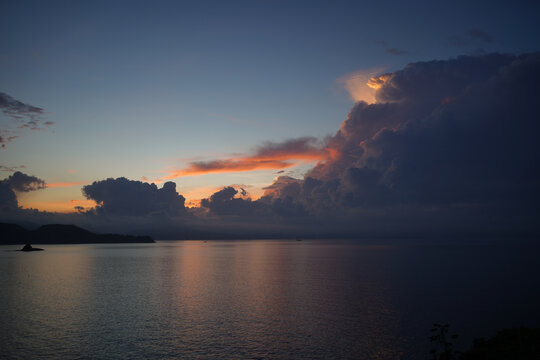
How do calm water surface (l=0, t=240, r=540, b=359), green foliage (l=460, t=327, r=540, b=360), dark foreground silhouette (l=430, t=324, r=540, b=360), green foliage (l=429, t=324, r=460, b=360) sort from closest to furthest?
green foliage (l=429, t=324, r=460, b=360), dark foreground silhouette (l=430, t=324, r=540, b=360), green foliage (l=460, t=327, r=540, b=360), calm water surface (l=0, t=240, r=540, b=359)

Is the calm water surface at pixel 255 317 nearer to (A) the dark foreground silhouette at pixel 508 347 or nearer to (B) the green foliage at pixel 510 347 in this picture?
(A) the dark foreground silhouette at pixel 508 347

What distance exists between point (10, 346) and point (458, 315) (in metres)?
59.5

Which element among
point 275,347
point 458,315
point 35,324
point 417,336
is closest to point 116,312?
point 35,324

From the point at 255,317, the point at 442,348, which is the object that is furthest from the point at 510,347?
the point at 255,317

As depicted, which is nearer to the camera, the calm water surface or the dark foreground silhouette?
the dark foreground silhouette

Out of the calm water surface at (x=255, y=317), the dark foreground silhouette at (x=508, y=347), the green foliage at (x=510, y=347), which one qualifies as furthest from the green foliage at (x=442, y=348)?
the green foliage at (x=510, y=347)

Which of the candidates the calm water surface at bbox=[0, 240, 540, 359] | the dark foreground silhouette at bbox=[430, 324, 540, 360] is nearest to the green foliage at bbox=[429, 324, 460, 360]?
the dark foreground silhouette at bbox=[430, 324, 540, 360]

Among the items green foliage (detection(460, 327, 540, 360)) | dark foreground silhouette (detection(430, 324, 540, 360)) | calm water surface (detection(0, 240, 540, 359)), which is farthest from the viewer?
calm water surface (detection(0, 240, 540, 359))

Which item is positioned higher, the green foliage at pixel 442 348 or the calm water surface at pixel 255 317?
the green foliage at pixel 442 348

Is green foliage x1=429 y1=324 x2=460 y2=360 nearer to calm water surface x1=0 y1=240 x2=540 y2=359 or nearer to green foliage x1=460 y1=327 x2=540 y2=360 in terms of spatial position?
calm water surface x1=0 y1=240 x2=540 y2=359

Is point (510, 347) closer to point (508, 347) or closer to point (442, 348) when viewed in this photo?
point (508, 347)

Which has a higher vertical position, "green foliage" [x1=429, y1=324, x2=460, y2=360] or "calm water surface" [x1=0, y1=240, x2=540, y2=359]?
"green foliage" [x1=429, y1=324, x2=460, y2=360]

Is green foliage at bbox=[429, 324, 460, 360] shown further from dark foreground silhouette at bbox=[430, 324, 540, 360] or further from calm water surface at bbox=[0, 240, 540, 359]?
calm water surface at bbox=[0, 240, 540, 359]

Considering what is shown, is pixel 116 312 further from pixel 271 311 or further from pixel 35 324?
pixel 271 311
